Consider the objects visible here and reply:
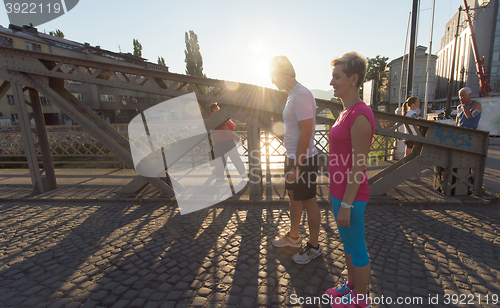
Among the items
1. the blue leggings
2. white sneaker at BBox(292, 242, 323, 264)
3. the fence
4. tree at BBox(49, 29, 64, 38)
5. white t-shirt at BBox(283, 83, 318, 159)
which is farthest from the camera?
tree at BBox(49, 29, 64, 38)

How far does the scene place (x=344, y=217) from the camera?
1706 mm

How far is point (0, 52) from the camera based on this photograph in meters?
4.73

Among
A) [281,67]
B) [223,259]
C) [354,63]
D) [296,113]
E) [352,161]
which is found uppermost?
[281,67]

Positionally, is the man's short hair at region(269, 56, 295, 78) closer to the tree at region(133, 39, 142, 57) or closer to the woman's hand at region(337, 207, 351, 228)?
the woman's hand at region(337, 207, 351, 228)

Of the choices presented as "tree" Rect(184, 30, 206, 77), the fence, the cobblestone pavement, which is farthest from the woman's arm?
"tree" Rect(184, 30, 206, 77)

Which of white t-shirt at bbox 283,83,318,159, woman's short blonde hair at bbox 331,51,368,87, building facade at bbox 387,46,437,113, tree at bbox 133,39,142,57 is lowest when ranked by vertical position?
white t-shirt at bbox 283,83,318,159

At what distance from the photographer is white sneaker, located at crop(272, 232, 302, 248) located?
3.10 meters

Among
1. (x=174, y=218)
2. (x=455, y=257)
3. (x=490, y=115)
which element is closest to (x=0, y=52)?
(x=174, y=218)

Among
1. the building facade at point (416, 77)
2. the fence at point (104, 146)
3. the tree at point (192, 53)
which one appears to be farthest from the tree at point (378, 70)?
the fence at point (104, 146)

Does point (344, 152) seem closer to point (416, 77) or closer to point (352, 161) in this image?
point (352, 161)

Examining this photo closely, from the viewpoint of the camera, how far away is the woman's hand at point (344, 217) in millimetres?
1695

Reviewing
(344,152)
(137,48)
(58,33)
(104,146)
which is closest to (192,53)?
(137,48)

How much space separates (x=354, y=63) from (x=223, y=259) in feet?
8.31

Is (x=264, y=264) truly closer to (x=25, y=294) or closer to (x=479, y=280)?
(x=479, y=280)
